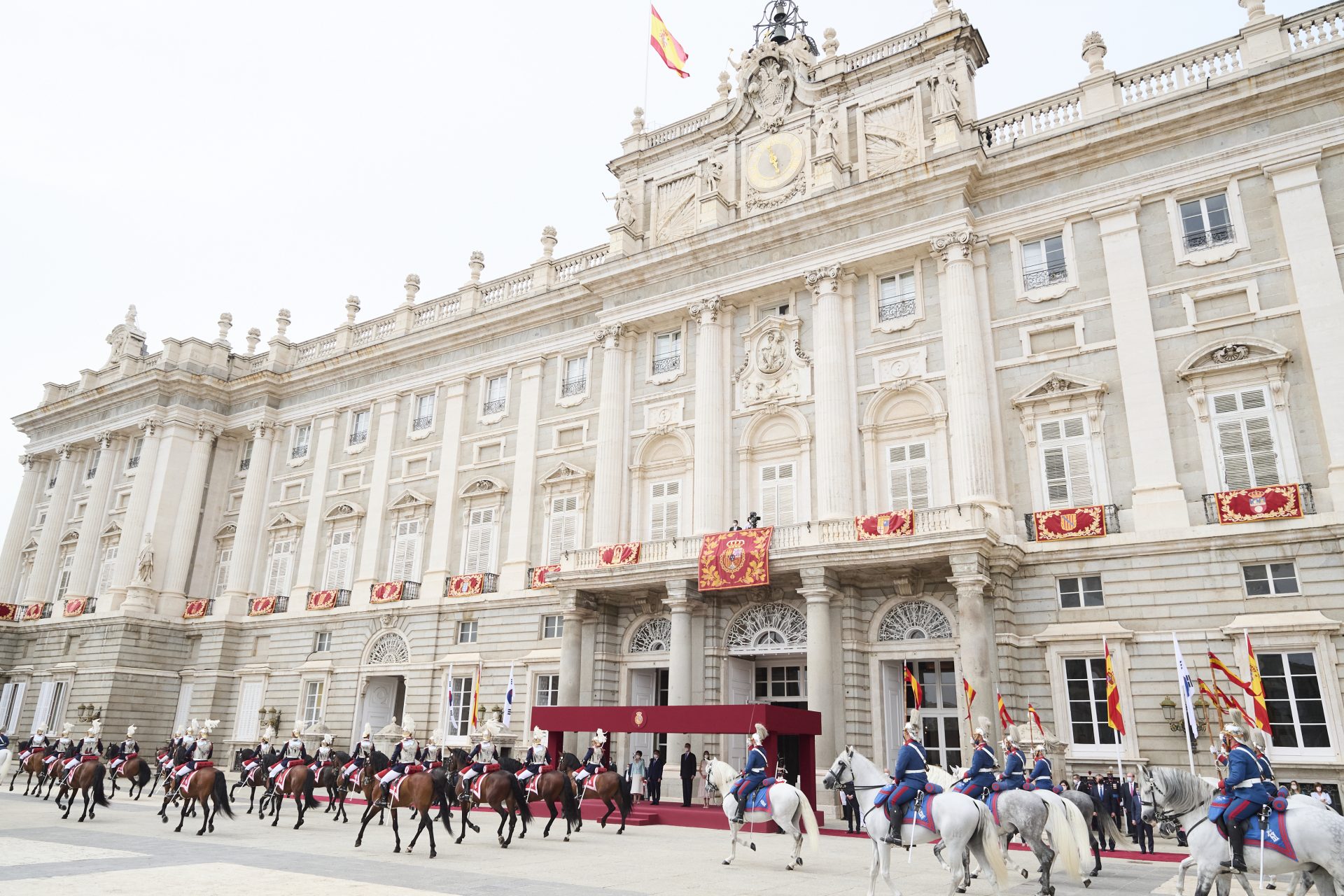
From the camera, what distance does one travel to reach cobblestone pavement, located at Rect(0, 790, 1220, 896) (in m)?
10.7

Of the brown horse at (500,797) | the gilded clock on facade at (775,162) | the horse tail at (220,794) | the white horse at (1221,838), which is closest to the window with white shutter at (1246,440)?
→ the white horse at (1221,838)

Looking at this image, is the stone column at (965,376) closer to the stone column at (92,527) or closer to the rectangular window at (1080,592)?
the rectangular window at (1080,592)

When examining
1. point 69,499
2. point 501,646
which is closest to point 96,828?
point 501,646

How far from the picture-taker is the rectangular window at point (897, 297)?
87.8ft

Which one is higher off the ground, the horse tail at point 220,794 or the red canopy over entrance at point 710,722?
the red canopy over entrance at point 710,722

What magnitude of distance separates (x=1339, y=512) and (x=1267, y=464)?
181cm

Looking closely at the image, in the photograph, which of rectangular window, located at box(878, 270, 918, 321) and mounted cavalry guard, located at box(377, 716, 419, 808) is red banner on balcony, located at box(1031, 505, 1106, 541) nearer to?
rectangular window, located at box(878, 270, 918, 321)

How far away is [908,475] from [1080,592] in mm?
5333

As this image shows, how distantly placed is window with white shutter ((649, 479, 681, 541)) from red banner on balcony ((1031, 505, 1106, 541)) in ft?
34.9

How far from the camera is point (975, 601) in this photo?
2142cm

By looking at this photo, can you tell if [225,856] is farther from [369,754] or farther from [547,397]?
[547,397]

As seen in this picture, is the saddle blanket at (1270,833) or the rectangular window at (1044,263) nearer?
the saddle blanket at (1270,833)

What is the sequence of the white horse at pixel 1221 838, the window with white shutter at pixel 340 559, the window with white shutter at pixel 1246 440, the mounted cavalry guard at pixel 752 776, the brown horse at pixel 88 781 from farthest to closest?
the window with white shutter at pixel 340 559 → the window with white shutter at pixel 1246 440 → the brown horse at pixel 88 781 → the mounted cavalry guard at pixel 752 776 → the white horse at pixel 1221 838

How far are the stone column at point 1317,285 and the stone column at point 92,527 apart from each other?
4626cm
